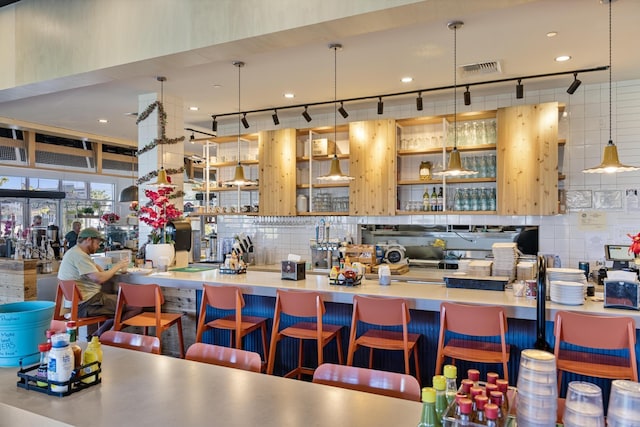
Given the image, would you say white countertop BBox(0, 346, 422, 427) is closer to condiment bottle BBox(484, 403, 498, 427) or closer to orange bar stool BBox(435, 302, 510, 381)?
condiment bottle BBox(484, 403, 498, 427)

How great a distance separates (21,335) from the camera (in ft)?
6.53

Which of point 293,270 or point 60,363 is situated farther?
point 293,270

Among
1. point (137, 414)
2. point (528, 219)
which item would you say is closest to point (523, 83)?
point (528, 219)

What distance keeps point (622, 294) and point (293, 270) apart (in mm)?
2489

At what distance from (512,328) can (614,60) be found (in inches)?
119

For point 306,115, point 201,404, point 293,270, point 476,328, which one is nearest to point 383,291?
point 476,328

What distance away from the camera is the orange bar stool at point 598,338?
255 centimetres

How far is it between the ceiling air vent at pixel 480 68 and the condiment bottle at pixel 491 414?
400 cm

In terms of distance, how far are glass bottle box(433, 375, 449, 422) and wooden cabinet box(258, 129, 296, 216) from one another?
5134 millimetres

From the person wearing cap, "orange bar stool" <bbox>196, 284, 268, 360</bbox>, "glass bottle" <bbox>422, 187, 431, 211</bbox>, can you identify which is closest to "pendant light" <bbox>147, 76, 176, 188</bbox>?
the person wearing cap

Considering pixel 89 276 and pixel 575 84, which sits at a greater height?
pixel 575 84

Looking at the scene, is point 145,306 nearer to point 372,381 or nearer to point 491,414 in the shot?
point 372,381

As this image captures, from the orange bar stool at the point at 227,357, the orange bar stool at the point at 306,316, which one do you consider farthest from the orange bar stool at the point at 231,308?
the orange bar stool at the point at 227,357

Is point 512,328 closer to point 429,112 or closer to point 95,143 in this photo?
point 429,112
